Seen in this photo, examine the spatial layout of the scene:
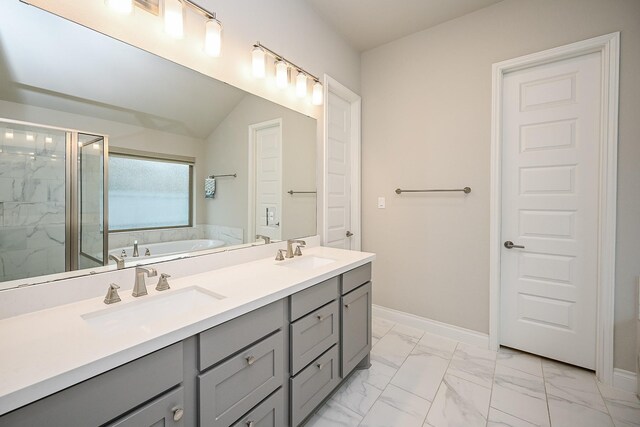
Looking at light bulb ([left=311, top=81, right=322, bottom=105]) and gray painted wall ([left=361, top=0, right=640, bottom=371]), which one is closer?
gray painted wall ([left=361, top=0, right=640, bottom=371])

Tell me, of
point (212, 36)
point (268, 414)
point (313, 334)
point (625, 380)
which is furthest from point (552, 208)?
point (212, 36)

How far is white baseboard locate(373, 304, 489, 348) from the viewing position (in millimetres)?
2304

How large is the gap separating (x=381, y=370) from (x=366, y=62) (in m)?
2.80

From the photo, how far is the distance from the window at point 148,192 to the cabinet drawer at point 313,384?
99 cm

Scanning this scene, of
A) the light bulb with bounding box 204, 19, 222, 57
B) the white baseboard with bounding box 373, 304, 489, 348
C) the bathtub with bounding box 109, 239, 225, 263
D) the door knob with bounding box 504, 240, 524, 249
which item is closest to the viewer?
the bathtub with bounding box 109, 239, 225, 263

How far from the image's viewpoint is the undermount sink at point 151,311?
93 cm

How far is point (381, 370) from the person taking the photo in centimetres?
199

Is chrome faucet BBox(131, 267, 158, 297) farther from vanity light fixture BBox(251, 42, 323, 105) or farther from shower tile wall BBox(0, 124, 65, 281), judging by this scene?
vanity light fixture BBox(251, 42, 323, 105)

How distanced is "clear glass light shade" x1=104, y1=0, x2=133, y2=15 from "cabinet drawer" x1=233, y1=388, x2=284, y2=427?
1.71 metres

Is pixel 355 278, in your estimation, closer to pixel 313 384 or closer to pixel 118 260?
pixel 313 384

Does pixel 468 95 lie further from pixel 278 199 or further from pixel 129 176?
pixel 129 176

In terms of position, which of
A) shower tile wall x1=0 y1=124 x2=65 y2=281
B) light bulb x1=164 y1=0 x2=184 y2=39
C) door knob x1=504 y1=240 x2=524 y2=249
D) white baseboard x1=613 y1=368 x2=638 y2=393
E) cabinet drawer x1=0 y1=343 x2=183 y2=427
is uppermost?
light bulb x1=164 y1=0 x2=184 y2=39

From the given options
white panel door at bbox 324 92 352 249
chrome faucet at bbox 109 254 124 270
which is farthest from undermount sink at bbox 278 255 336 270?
chrome faucet at bbox 109 254 124 270

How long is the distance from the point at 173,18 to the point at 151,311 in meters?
1.32
